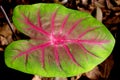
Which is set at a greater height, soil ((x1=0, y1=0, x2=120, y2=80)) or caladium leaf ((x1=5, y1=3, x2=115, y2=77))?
caladium leaf ((x1=5, y1=3, x2=115, y2=77))

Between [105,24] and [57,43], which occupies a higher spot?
[57,43]

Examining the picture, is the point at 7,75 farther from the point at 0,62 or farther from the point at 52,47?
the point at 52,47

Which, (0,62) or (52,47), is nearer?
(52,47)

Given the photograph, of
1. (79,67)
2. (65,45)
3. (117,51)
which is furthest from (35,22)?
(117,51)

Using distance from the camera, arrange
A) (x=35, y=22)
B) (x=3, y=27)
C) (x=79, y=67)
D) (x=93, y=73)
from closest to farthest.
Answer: (x=79, y=67) → (x=35, y=22) → (x=93, y=73) → (x=3, y=27)

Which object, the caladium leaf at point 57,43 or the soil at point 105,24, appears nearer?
the caladium leaf at point 57,43
